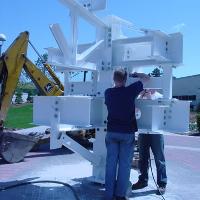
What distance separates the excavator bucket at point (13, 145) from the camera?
9039mm

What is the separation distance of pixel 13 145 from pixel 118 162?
3.72m

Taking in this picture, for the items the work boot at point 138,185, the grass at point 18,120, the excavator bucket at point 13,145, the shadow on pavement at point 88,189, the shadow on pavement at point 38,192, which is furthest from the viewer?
the grass at point 18,120

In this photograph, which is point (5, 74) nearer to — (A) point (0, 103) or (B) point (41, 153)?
(A) point (0, 103)

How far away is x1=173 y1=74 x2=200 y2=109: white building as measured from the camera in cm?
5216

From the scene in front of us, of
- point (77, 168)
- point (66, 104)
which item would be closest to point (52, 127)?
point (66, 104)

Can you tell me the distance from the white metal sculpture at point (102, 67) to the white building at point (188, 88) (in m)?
45.8

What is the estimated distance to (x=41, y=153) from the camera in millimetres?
10953

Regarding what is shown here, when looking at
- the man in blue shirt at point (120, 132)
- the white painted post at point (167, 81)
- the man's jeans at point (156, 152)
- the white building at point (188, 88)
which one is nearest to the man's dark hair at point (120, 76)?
the man in blue shirt at point (120, 132)

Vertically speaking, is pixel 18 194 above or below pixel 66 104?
below

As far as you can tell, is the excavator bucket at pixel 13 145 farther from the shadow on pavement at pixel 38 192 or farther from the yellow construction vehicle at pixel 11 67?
the shadow on pavement at pixel 38 192

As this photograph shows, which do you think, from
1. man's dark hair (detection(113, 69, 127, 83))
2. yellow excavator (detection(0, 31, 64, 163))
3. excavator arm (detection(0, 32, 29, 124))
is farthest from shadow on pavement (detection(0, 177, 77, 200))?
excavator arm (detection(0, 32, 29, 124))

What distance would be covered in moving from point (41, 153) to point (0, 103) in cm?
196

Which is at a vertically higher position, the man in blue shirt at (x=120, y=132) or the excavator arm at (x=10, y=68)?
the excavator arm at (x=10, y=68)

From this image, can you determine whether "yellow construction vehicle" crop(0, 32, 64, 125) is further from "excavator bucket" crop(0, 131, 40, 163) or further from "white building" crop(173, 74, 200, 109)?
"white building" crop(173, 74, 200, 109)
